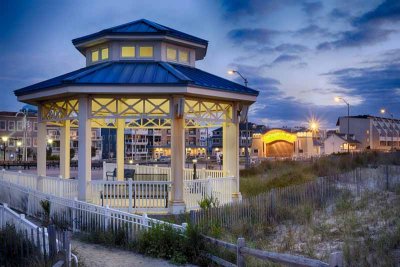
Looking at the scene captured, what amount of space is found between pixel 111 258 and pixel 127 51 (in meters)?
9.70

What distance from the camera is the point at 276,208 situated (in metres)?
14.8

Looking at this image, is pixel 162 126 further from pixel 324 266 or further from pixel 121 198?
pixel 324 266

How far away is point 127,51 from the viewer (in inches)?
677

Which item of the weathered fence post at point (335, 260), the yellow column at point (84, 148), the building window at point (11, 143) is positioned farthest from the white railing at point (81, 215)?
the building window at point (11, 143)

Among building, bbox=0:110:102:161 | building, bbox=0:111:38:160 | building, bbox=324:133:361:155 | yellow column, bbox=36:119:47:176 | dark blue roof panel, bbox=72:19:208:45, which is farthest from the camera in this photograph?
building, bbox=0:111:38:160

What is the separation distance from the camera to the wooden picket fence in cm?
1283

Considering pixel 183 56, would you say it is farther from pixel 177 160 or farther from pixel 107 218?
pixel 107 218

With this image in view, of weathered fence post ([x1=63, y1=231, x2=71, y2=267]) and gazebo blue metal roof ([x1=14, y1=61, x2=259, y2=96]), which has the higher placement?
gazebo blue metal roof ([x1=14, y1=61, x2=259, y2=96])

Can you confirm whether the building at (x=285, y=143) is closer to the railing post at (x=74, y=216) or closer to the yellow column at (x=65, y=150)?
the yellow column at (x=65, y=150)

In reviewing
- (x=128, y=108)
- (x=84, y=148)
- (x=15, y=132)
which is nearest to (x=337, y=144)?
(x=15, y=132)

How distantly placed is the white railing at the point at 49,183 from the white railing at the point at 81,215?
976mm

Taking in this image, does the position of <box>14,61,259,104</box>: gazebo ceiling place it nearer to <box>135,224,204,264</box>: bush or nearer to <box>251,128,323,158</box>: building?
<box>135,224,204,264</box>: bush

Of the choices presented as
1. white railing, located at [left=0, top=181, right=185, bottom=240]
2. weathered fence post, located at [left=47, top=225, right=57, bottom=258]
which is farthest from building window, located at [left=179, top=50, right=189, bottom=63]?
weathered fence post, located at [left=47, top=225, right=57, bottom=258]

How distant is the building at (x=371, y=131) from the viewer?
91.7m
